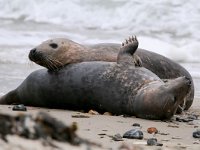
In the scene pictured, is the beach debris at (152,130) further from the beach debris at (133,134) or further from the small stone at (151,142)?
the small stone at (151,142)

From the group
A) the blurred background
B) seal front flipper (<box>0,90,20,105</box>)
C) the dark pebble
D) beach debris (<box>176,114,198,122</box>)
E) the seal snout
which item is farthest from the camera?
the blurred background

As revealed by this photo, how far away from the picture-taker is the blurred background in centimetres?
1301

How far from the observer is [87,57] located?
633 cm

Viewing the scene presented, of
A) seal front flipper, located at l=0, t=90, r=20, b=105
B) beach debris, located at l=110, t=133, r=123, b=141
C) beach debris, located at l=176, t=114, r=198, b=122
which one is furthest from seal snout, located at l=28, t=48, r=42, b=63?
beach debris, located at l=110, t=133, r=123, b=141

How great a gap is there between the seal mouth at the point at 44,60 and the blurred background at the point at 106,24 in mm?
4991

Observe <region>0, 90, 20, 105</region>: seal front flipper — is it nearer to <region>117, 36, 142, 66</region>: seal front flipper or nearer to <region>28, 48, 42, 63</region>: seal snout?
<region>28, 48, 42, 63</region>: seal snout

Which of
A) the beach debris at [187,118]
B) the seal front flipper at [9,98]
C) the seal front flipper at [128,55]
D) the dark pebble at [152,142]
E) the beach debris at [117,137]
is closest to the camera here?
the dark pebble at [152,142]

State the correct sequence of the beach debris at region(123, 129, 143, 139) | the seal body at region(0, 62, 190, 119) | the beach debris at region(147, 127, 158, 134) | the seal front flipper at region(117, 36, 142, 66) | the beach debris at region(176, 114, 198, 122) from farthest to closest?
the seal front flipper at region(117, 36, 142, 66) → the beach debris at region(176, 114, 198, 122) → the seal body at region(0, 62, 190, 119) → the beach debris at region(147, 127, 158, 134) → the beach debris at region(123, 129, 143, 139)

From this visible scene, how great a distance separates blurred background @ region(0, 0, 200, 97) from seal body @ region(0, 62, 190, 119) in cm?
501

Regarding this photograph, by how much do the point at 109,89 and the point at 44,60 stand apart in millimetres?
858

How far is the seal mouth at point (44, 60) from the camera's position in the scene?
19.6 feet

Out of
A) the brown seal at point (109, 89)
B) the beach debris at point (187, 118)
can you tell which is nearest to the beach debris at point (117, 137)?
the brown seal at point (109, 89)

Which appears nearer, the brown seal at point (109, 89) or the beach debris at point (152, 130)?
the beach debris at point (152, 130)

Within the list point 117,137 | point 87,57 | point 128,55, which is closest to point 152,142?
point 117,137
